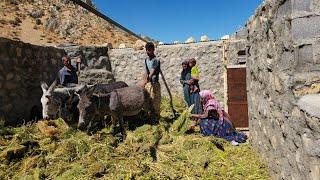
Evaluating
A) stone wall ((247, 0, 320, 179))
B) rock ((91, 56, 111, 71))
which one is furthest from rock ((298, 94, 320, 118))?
rock ((91, 56, 111, 71))

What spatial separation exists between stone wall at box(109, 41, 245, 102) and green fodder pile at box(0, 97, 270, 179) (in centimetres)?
496

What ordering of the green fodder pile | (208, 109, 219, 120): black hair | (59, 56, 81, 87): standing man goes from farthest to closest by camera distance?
(59, 56, 81, 87): standing man < (208, 109, 219, 120): black hair < the green fodder pile

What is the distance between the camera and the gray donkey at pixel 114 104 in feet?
23.5

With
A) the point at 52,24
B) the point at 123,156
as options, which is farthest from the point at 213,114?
the point at 52,24

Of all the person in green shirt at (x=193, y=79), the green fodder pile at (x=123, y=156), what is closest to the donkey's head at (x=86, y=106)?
the green fodder pile at (x=123, y=156)

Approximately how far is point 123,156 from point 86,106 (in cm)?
154

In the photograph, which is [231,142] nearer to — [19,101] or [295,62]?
[295,62]

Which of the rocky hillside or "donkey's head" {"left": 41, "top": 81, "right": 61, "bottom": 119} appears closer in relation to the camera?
"donkey's head" {"left": 41, "top": 81, "right": 61, "bottom": 119}

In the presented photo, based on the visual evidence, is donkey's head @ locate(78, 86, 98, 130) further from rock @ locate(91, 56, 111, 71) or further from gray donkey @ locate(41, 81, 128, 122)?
rock @ locate(91, 56, 111, 71)

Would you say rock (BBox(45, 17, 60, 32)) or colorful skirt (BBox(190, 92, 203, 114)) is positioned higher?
rock (BBox(45, 17, 60, 32))

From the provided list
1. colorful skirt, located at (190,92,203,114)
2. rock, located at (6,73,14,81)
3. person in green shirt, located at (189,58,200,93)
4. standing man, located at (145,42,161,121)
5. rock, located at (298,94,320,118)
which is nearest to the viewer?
rock, located at (298,94,320,118)

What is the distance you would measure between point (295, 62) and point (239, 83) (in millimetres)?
5728

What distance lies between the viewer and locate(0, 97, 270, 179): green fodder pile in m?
5.38

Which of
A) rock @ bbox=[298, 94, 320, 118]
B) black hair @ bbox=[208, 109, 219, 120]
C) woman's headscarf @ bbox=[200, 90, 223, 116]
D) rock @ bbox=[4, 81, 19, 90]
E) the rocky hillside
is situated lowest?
black hair @ bbox=[208, 109, 219, 120]
